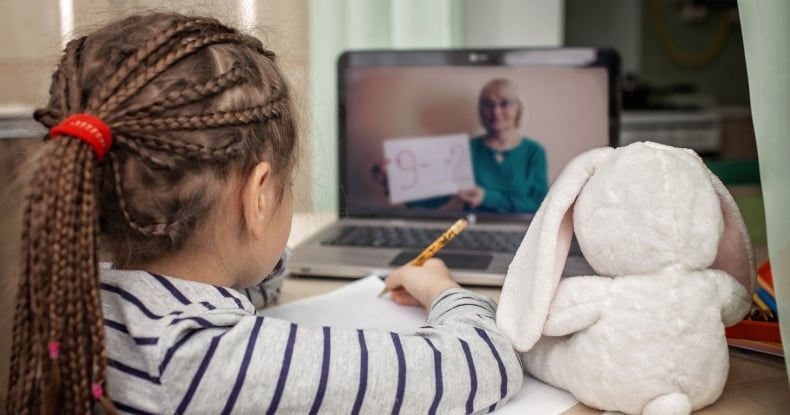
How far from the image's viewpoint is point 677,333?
49 centimetres

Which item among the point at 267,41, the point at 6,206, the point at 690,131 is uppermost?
the point at 267,41

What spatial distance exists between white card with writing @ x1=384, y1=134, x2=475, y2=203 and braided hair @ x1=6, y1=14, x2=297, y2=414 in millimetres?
517

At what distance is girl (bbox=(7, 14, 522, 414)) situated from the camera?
45 centimetres

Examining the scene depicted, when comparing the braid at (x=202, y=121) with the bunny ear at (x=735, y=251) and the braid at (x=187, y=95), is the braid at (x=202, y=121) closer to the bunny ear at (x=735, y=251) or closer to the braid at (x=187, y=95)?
the braid at (x=187, y=95)

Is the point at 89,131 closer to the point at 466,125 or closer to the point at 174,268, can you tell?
the point at 174,268

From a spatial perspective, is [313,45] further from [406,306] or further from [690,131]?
[690,131]

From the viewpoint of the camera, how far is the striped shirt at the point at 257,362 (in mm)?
474

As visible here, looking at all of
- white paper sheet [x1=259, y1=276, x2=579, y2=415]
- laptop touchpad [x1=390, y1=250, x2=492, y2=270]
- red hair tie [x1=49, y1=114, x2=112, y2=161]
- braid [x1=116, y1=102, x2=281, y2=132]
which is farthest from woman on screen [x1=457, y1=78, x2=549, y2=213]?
red hair tie [x1=49, y1=114, x2=112, y2=161]

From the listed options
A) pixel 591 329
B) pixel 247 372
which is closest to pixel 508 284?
pixel 591 329

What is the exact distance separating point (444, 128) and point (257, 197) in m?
0.57

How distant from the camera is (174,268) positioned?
548mm

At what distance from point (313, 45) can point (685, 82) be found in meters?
2.55

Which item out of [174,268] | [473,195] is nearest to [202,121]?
[174,268]

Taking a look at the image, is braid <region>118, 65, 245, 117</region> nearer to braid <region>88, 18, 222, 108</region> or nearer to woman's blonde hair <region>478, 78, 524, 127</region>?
braid <region>88, 18, 222, 108</region>
